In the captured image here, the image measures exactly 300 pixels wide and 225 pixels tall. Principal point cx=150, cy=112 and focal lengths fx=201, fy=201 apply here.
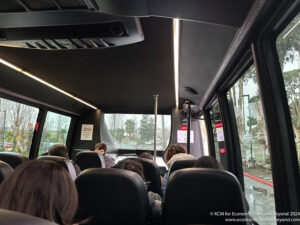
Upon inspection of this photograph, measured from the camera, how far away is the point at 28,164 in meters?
0.89

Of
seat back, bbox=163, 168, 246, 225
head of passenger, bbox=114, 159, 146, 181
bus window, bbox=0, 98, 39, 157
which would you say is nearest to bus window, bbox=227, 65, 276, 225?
seat back, bbox=163, 168, 246, 225

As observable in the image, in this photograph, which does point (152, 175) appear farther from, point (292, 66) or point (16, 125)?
point (16, 125)

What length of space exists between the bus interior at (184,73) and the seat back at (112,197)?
0.07ft

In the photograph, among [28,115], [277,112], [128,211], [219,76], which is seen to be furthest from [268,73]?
[28,115]

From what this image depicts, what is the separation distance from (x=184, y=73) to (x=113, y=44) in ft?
5.45

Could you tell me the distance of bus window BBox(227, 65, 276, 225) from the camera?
6.41 feet

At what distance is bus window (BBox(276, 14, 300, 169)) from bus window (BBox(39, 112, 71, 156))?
17.7ft

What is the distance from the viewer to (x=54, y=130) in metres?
5.89

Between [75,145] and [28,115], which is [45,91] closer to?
[28,115]

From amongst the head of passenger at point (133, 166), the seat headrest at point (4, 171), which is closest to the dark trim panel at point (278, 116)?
the head of passenger at point (133, 166)

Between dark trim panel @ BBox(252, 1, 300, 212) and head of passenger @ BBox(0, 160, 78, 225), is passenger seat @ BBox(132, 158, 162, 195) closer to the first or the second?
dark trim panel @ BBox(252, 1, 300, 212)

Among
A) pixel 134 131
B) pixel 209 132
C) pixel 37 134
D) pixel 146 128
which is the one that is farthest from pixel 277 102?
pixel 134 131

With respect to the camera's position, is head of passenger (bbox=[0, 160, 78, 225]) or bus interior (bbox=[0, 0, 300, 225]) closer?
head of passenger (bbox=[0, 160, 78, 225])

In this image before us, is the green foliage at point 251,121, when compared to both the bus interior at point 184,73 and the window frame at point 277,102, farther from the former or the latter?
the window frame at point 277,102
